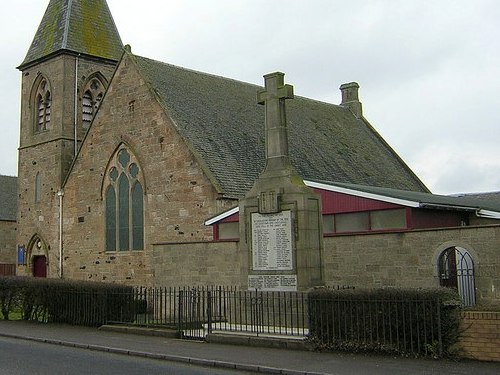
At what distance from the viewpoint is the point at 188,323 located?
1675 cm

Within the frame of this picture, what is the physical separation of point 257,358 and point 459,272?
6.24 meters

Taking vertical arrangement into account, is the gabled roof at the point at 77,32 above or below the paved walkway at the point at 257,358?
above

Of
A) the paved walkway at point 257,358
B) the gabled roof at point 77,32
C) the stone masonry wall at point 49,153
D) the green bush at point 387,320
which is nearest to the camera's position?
the paved walkway at point 257,358

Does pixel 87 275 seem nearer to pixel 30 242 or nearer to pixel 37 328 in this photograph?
pixel 30 242

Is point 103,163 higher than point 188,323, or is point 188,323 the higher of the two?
point 103,163

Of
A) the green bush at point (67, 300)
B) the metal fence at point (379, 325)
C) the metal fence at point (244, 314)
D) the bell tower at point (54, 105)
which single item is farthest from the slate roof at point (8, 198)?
the metal fence at point (379, 325)

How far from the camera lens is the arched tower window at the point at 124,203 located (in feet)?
89.9

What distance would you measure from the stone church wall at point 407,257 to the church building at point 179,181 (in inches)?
1.1

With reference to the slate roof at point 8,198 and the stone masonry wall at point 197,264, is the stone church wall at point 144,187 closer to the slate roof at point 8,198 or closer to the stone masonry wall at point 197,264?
the stone masonry wall at point 197,264

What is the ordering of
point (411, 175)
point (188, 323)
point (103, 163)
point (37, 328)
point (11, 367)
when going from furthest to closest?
point (411, 175) < point (103, 163) < point (37, 328) < point (188, 323) < point (11, 367)

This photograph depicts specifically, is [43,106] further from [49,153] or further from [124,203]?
[124,203]

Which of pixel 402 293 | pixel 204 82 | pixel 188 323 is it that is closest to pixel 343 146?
pixel 204 82

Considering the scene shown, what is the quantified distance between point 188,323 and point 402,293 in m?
6.34

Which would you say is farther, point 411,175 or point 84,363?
point 411,175
